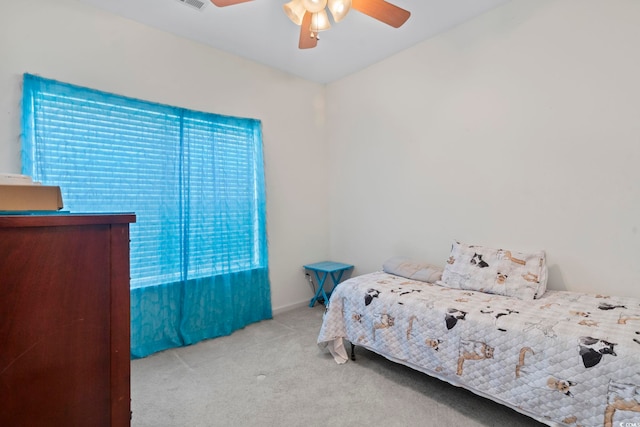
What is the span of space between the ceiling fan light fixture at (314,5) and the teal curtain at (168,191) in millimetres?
1436

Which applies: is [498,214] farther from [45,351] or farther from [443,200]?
[45,351]

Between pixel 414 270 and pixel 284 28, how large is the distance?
2.38m

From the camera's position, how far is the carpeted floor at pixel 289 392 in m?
1.71

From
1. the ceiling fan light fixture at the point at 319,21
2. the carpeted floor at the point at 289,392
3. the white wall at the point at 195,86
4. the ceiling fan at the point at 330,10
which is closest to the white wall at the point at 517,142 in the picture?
the white wall at the point at 195,86

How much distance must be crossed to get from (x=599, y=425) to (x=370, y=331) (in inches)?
48.8

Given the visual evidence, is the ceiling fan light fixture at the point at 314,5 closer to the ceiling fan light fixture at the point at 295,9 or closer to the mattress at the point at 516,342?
the ceiling fan light fixture at the point at 295,9

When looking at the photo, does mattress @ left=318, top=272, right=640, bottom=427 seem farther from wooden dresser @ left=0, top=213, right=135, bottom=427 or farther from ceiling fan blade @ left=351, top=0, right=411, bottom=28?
ceiling fan blade @ left=351, top=0, right=411, bottom=28

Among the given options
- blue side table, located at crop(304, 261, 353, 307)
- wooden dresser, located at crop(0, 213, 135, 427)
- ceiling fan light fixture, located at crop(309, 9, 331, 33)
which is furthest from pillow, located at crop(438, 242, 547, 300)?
wooden dresser, located at crop(0, 213, 135, 427)

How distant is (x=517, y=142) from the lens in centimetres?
237

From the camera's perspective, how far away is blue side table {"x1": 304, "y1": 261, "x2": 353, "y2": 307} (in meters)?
3.41

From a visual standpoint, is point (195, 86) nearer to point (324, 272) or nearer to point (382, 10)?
point (382, 10)

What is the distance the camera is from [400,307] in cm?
208

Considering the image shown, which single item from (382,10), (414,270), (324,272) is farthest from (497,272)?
(382,10)

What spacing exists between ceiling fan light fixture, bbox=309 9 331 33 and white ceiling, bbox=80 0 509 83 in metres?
0.48
